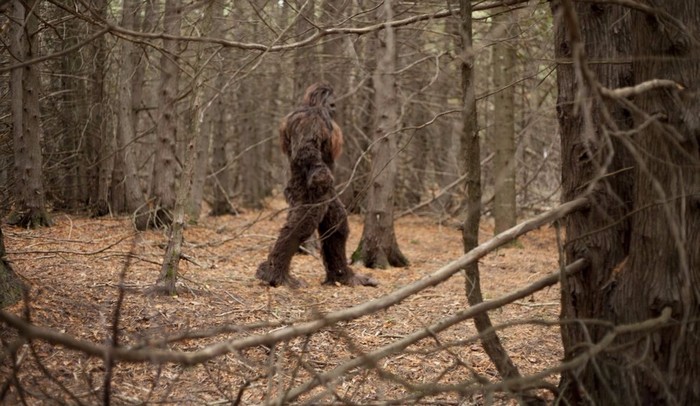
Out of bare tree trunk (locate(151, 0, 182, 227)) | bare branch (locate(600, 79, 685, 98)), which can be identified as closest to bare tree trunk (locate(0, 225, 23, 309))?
bare branch (locate(600, 79, 685, 98))

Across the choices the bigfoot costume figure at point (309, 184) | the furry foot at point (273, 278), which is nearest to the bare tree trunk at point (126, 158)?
the furry foot at point (273, 278)

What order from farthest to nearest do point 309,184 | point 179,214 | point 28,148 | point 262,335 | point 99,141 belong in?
point 99,141, point 28,148, point 309,184, point 179,214, point 262,335

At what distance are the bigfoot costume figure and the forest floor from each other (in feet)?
1.20

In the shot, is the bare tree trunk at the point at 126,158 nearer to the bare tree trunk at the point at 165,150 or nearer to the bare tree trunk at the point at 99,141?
the bare tree trunk at the point at 99,141

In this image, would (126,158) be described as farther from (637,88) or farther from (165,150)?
(637,88)

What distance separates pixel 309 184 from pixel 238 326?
4.51m

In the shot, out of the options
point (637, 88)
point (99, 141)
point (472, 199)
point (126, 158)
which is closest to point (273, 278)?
point (472, 199)

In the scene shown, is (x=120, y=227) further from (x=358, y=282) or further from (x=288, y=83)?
(x=288, y=83)

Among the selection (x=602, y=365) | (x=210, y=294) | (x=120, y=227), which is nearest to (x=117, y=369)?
(x=210, y=294)

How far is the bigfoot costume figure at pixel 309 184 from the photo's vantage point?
745cm

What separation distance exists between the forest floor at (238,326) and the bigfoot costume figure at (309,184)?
0.37 metres

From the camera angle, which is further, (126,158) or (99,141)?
(99,141)

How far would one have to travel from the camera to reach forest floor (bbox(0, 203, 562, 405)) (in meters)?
3.79

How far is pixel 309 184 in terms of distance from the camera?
744 centimetres
